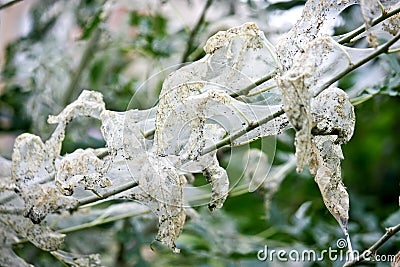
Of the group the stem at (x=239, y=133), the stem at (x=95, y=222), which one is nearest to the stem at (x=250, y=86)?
the stem at (x=239, y=133)

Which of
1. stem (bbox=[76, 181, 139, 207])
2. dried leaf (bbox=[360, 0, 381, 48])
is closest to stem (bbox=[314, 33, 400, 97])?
dried leaf (bbox=[360, 0, 381, 48])

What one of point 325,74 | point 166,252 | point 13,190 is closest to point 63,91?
point 166,252

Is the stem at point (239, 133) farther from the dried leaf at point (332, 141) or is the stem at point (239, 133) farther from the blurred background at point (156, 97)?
the blurred background at point (156, 97)

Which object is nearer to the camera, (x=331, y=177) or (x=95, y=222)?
(x=331, y=177)

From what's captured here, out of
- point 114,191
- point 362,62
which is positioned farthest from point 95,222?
point 362,62

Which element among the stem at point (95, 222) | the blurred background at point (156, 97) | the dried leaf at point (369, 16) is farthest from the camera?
the blurred background at point (156, 97)

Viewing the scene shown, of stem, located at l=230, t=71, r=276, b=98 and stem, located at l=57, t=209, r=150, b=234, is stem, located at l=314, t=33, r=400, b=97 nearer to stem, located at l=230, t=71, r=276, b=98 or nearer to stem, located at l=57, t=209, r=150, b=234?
stem, located at l=230, t=71, r=276, b=98

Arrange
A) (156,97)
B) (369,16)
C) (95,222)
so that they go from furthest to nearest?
1. (156,97)
2. (95,222)
3. (369,16)

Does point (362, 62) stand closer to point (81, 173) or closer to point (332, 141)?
point (332, 141)
